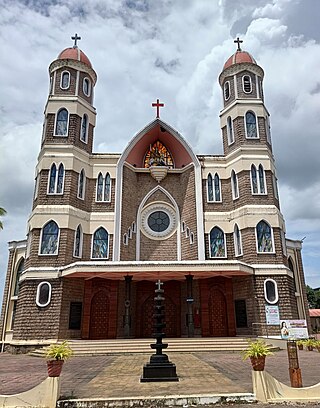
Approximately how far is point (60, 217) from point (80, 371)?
10676 mm

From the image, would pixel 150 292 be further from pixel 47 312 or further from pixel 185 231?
pixel 47 312

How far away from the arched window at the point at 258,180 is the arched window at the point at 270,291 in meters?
5.29

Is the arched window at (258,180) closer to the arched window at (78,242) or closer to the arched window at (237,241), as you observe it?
the arched window at (237,241)

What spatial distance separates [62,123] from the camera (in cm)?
2169

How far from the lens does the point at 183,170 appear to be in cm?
2322

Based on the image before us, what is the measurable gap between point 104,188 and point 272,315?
12.2 m

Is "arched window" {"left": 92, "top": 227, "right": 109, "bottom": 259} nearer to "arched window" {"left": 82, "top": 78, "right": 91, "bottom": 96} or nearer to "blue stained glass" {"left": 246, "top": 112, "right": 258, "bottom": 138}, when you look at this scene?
"arched window" {"left": 82, "top": 78, "right": 91, "bottom": 96}

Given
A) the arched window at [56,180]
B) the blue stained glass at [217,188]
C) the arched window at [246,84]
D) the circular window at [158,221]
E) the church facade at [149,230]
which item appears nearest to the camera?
the church facade at [149,230]

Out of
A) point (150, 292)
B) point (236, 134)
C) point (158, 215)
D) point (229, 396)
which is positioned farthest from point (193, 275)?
point (229, 396)

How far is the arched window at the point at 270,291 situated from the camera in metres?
18.5

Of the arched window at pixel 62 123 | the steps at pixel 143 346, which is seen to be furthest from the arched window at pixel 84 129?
the steps at pixel 143 346

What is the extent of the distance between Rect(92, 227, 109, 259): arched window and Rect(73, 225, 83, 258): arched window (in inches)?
32.0

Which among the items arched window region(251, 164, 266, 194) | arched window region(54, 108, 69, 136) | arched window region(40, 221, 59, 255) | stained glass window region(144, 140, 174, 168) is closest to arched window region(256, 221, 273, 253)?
arched window region(251, 164, 266, 194)

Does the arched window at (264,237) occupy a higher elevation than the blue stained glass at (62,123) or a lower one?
lower
